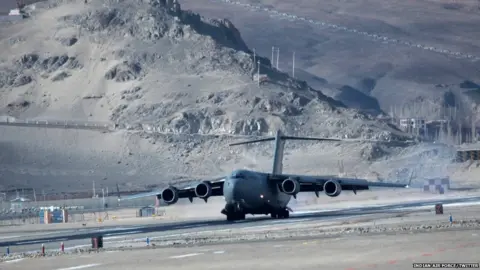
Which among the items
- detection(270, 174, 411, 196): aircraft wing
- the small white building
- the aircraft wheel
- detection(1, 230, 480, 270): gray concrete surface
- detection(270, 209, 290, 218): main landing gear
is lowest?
detection(1, 230, 480, 270): gray concrete surface

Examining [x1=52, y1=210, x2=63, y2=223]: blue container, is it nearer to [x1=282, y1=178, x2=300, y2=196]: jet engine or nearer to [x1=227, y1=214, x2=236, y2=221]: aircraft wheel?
[x1=227, y1=214, x2=236, y2=221]: aircraft wheel

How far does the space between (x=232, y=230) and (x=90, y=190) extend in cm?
10254

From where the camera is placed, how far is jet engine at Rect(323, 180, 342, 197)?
7775 cm

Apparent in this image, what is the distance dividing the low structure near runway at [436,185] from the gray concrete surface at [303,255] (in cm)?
6840

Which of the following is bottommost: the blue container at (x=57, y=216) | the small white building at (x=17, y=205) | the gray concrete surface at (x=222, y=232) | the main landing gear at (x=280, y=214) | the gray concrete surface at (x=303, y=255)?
the gray concrete surface at (x=303, y=255)

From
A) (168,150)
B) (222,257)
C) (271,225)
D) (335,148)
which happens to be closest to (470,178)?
(335,148)

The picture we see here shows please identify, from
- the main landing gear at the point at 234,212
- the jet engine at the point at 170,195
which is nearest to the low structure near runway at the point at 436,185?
the main landing gear at the point at 234,212

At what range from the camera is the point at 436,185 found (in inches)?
4712

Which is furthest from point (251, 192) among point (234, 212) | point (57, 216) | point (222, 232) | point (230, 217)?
point (57, 216)

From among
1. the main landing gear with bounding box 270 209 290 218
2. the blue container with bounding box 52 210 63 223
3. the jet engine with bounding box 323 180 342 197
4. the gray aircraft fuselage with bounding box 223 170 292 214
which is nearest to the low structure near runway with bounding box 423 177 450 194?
the blue container with bounding box 52 210 63 223

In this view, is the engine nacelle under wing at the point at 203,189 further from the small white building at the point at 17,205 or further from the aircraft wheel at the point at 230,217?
the small white building at the point at 17,205

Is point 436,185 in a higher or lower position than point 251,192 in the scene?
higher

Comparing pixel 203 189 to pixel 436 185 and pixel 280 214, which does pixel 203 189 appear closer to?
pixel 280 214

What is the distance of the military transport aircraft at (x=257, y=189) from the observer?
7494 cm
